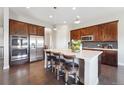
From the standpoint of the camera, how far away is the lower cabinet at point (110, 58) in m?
6.08

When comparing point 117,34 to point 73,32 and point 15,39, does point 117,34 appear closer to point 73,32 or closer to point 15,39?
point 73,32

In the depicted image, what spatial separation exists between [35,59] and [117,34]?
5068mm

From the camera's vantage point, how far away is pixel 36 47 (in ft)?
24.8

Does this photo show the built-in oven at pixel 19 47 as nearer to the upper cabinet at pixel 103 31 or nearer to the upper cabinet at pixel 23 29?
the upper cabinet at pixel 23 29

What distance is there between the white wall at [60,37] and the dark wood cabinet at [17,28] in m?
3.16

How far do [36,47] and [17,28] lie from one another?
180 centimetres

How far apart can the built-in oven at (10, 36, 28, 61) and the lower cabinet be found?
14.9 ft

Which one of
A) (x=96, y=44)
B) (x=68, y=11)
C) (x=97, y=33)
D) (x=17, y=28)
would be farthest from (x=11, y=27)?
(x=96, y=44)

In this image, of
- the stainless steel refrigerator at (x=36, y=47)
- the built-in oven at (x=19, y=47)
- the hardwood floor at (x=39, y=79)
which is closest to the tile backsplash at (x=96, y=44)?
the hardwood floor at (x=39, y=79)

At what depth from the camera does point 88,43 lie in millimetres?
8344

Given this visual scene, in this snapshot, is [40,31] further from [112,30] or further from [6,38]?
[112,30]

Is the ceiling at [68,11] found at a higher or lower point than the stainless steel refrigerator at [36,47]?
higher

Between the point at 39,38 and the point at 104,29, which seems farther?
the point at 39,38
